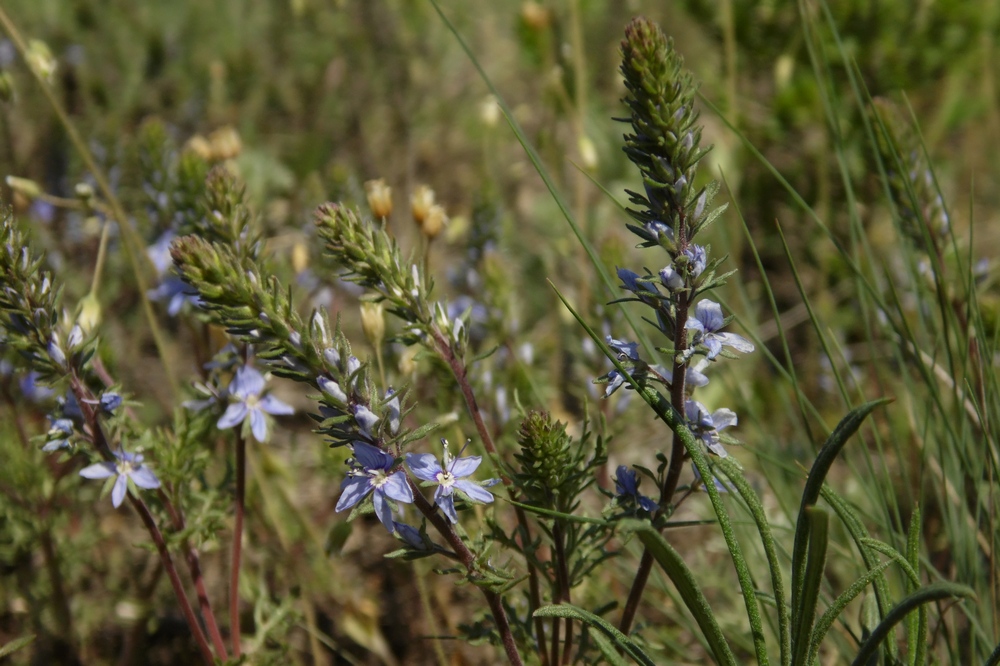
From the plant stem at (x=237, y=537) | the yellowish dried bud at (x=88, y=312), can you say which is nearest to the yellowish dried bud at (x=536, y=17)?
the yellowish dried bud at (x=88, y=312)

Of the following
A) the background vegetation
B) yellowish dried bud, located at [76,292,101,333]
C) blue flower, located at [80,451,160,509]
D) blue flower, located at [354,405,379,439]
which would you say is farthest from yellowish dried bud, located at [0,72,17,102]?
blue flower, located at [354,405,379,439]

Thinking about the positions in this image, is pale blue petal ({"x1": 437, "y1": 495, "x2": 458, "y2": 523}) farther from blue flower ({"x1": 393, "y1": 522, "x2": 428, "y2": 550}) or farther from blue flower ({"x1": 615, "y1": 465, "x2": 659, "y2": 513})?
blue flower ({"x1": 615, "y1": 465, "x2": 659, "y2": 513})

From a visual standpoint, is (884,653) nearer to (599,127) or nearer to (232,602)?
(232,602)

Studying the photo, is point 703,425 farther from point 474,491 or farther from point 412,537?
point 412,537

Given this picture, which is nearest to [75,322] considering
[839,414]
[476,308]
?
[476,308]

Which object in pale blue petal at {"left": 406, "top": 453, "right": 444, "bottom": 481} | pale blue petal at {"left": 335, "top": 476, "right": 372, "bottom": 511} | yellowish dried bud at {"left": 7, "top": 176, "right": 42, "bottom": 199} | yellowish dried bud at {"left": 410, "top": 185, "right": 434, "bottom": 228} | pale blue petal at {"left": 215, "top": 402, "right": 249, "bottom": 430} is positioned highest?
yellowish dried bud at {"left": 7, "top": 176, "right": 42, "bottom": 199}

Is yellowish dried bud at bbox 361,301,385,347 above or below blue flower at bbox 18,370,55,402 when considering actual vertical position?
below
